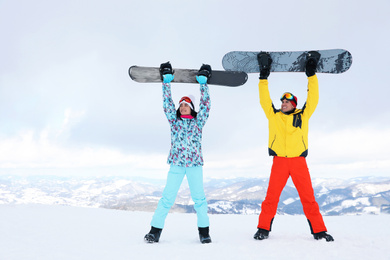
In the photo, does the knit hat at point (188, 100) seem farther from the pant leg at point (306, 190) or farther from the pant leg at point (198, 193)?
the pant leg at point (306, 190)

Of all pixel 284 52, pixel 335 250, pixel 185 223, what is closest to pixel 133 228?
pixel 185 223

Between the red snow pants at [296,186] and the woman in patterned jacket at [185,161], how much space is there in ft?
3.49

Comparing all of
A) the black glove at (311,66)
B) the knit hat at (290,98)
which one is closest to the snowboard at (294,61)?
the black glove at (311,66)

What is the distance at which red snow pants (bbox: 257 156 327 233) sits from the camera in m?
4.61

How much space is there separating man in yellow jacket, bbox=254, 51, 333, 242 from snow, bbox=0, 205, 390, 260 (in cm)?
34

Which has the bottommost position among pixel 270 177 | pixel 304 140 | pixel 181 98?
pixel 270 177

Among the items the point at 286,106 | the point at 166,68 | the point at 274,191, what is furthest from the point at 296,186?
the point at 166,68

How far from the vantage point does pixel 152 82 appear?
586 centimetres

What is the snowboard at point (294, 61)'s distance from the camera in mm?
5852

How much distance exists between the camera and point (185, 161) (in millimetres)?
4672

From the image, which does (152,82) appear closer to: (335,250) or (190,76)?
(190,76)

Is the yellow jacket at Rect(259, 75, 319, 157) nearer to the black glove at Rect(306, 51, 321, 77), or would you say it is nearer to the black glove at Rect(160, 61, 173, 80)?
the black glove at Rect(306, 51, 321, 77)

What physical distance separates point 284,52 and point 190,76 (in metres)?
2.11

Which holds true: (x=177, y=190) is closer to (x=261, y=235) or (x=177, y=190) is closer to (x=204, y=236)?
(x=204, y=236)
